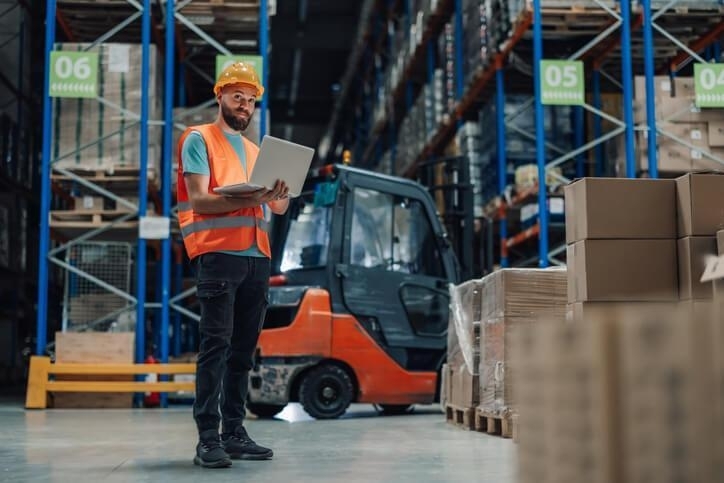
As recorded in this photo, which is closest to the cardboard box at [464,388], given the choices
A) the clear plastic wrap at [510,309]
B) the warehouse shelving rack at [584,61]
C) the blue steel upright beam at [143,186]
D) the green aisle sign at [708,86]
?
the clear plastic wrap at [510,309]

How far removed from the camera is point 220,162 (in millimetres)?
3984

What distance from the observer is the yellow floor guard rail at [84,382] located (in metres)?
8.17

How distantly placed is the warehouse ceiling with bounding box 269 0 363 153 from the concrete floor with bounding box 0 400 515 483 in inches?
558

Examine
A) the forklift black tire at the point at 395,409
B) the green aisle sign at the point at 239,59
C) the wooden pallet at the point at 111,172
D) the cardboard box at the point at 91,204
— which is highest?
the green aisle sign at the point at 239,59

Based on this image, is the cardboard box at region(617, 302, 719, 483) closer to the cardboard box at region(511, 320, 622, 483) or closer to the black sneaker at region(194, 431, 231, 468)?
the cardboard box at region(511, 320, 622, 483)

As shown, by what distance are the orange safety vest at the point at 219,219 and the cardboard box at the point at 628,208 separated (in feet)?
4.53

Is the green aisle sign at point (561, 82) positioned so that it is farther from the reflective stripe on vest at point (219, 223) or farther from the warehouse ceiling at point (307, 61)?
the warehouse ceiling at point (307, 61)

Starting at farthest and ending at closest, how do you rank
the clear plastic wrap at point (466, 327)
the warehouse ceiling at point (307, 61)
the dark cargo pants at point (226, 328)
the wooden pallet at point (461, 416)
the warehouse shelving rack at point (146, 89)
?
the warehouse ceiling at point (307, 61)
the warehouse shelving rack at point (146, 89)
the clear plastic wrap at point (466, 327)
the wooden pallet at point (461, 416)
the dark cargo pants at point (226, 328)

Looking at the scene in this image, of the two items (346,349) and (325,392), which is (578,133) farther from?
(325,392)

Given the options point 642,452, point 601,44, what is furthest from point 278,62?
point 642,452

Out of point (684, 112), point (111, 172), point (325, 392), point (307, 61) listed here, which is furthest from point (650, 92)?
point (307, 61)

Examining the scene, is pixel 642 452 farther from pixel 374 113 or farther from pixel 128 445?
pixel 374 113

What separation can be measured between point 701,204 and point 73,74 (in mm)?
6306

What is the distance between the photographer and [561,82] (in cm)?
855
